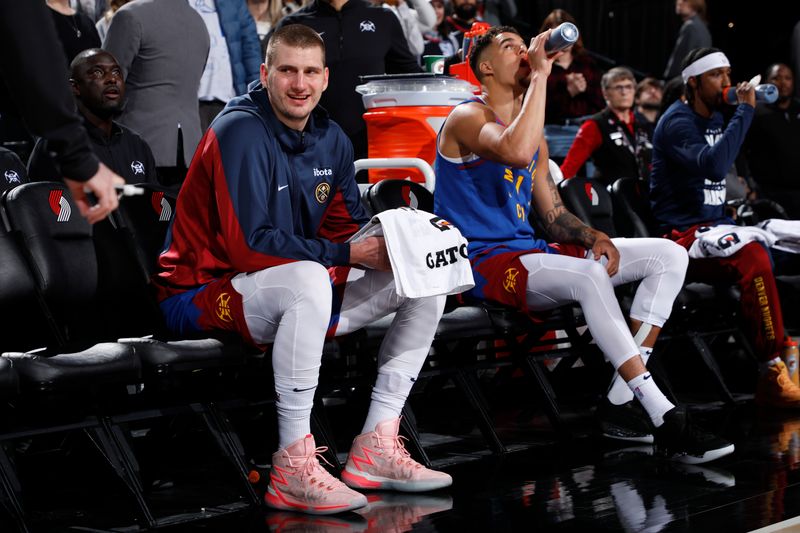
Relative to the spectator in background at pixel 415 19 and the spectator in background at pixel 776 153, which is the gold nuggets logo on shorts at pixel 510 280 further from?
the spectator in background at pixel 776 153

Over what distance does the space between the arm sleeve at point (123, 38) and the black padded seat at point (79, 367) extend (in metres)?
2.29

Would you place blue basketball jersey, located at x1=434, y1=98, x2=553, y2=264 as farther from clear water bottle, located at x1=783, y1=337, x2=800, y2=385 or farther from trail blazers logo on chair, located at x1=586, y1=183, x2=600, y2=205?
clear water bottle, located at x1=783, y1=337, x2=800, y2=385

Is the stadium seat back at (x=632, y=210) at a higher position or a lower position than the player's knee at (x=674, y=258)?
lower

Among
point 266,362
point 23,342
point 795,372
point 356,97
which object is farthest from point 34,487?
point 795,372

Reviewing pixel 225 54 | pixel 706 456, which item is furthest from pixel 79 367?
pixel 225 54

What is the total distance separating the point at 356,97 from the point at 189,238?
2.39m

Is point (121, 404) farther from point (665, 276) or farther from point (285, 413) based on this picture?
point (665, 276)

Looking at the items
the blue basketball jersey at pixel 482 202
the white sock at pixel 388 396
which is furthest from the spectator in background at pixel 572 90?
the white sock at pixel 388 396

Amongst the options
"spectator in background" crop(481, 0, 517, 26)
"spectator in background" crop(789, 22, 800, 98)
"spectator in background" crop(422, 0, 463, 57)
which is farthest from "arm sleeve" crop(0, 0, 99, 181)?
"spectator in background" crop(789, 22, 800, 98)

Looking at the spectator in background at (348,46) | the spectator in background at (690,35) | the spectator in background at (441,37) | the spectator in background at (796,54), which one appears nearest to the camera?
the spectator in background at (348,46)

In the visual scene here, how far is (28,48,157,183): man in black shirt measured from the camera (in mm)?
4406

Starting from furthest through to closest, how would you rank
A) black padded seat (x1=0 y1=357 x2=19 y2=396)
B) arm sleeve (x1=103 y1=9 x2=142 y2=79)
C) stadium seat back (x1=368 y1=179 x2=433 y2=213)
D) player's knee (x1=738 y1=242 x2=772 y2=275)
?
1. arm sleeve (x1=103 y1=9 x2=142 y2=79)
2. player's knee (x1=738 y1=242 x2=772 y2=275)
3. stadium seat back (x1=368 y1=179 x2=433 y2=213)
4. black padded seat (x1=0 y1=357 x2=19 y2=396)

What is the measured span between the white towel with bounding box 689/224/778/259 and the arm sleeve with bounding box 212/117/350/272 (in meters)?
2.12

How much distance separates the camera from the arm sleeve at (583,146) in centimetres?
623
